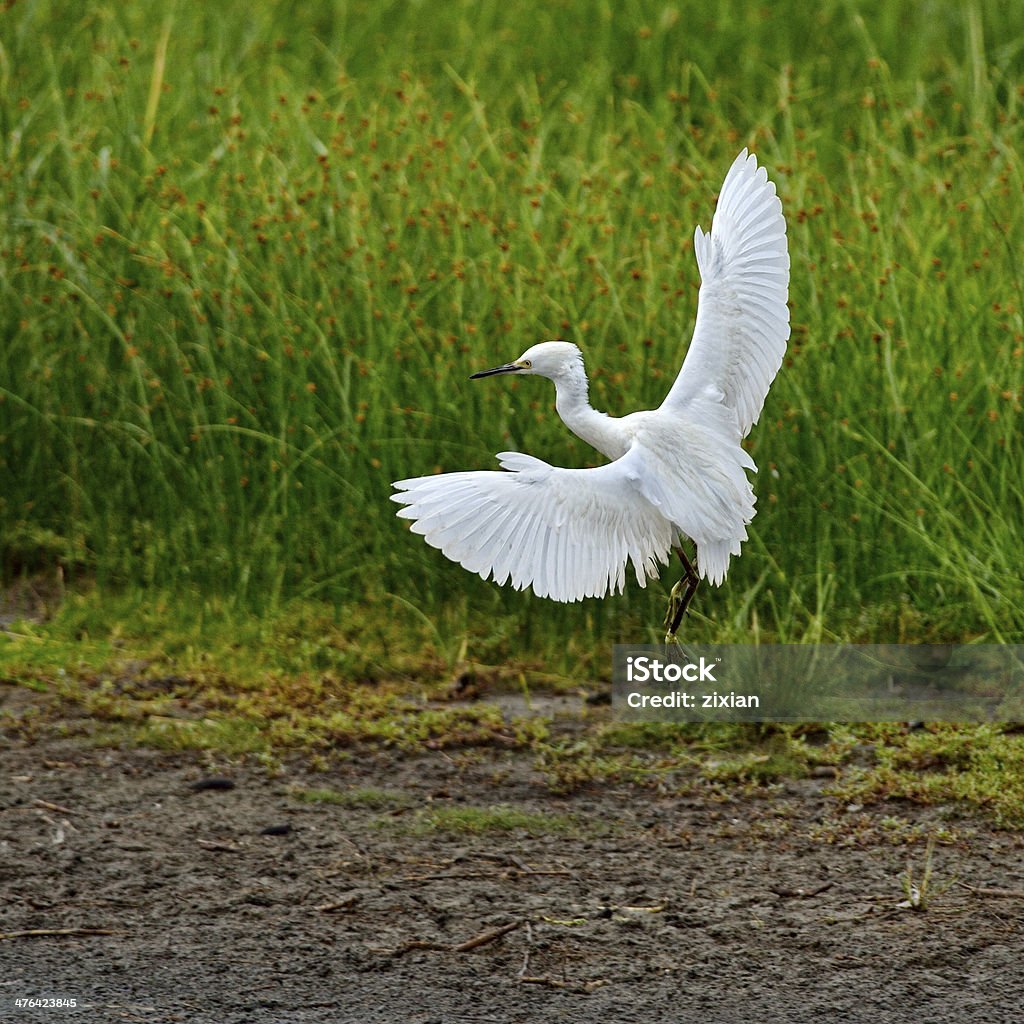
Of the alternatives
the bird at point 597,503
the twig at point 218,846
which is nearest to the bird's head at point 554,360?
the bird at point 597,503

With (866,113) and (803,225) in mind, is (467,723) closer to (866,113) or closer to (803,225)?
(803,225)

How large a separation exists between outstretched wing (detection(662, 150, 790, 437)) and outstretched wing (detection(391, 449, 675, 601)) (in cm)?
24

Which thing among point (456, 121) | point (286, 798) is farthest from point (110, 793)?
point (456, 121)

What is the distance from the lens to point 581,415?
8.30 ft

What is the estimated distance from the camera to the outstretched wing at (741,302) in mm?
2730

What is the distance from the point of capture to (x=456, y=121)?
7.30 meters

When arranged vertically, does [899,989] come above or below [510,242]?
below

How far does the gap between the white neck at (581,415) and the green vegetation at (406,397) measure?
1914 mm

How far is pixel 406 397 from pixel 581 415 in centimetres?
267

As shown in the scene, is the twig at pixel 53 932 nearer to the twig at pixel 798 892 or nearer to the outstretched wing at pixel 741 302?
the twig at pixel 798 892

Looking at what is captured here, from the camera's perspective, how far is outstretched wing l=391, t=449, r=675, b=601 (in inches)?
96.0

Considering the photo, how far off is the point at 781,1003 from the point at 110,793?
189 centimetres

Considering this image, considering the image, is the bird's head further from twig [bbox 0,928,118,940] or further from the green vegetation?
the green vegetation

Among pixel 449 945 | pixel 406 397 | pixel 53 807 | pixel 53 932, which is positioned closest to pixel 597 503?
pixel 449 945
